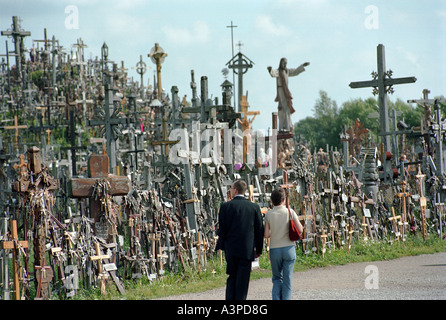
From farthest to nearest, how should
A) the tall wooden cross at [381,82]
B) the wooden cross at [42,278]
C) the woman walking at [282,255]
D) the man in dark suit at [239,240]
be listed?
the tall wooden cross at [381,82]
the wooden cross at [42,278]
the woman walking at [282,255]
the man in dark suit at [239,240]

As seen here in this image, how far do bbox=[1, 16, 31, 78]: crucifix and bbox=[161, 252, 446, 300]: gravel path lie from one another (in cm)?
3020

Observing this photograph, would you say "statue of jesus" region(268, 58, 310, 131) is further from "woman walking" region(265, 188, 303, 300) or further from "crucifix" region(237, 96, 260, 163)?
"woman walking" region(265, 188, 303, 300)

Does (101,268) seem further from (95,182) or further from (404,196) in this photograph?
(404,196)

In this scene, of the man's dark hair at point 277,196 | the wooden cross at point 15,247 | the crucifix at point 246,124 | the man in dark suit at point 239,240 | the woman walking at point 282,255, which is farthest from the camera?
the crucifix at point 246,124

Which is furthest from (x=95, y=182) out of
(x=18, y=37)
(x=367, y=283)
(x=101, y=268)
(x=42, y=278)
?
(x=18, y=37)

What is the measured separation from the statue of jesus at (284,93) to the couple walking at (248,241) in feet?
44.7

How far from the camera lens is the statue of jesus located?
889 inches

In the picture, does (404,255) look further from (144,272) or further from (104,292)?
(104,292)

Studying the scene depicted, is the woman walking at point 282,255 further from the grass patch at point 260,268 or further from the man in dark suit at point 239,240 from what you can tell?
the grass patch at point 260,268

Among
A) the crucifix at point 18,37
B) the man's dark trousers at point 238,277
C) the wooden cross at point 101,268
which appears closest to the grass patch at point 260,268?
the wooden cross at point 101,268

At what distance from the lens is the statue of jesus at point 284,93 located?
22.6 m

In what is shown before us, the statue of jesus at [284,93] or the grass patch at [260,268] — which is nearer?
the grass patch at [260,268]

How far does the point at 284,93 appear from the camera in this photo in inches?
892
